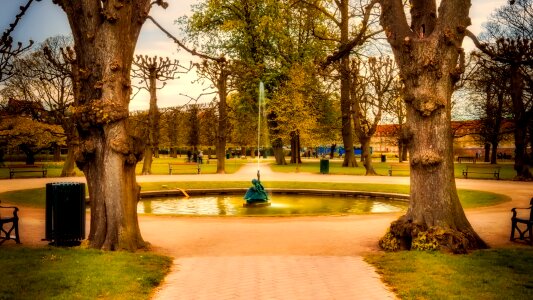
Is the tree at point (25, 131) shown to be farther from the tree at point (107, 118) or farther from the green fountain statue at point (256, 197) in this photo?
the tree at point (107, 118)

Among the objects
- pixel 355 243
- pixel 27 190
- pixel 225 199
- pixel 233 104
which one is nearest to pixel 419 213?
pixel 355 243

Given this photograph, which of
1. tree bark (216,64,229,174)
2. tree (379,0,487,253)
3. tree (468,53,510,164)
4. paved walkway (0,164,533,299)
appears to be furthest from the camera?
tree (468,53,510,164)

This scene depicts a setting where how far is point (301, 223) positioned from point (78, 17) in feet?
24.8

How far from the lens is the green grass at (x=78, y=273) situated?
6312 millimetres

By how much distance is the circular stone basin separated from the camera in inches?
658

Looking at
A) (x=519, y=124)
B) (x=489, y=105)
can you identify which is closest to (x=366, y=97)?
(x=519, y=124)

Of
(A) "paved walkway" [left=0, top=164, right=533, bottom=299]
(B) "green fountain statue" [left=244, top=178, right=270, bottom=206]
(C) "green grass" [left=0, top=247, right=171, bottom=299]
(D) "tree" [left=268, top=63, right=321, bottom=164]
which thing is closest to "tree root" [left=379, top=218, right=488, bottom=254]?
(A) "paved walkway" [left=0, top=164, right=533, bottom=299]

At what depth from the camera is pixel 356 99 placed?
3316 cm

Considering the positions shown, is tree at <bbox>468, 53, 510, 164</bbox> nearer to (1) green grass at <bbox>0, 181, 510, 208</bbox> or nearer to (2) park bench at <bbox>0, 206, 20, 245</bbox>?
(1) green grass at <bbox>0, 181, 510, 208</bbox>

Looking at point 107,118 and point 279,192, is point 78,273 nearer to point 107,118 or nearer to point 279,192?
point 107,118

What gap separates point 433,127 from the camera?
374 inches

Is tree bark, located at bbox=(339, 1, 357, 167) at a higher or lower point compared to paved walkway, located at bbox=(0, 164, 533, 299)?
higher

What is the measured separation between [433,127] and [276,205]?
961 cm

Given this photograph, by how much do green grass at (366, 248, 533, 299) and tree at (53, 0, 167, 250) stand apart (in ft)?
15.6
